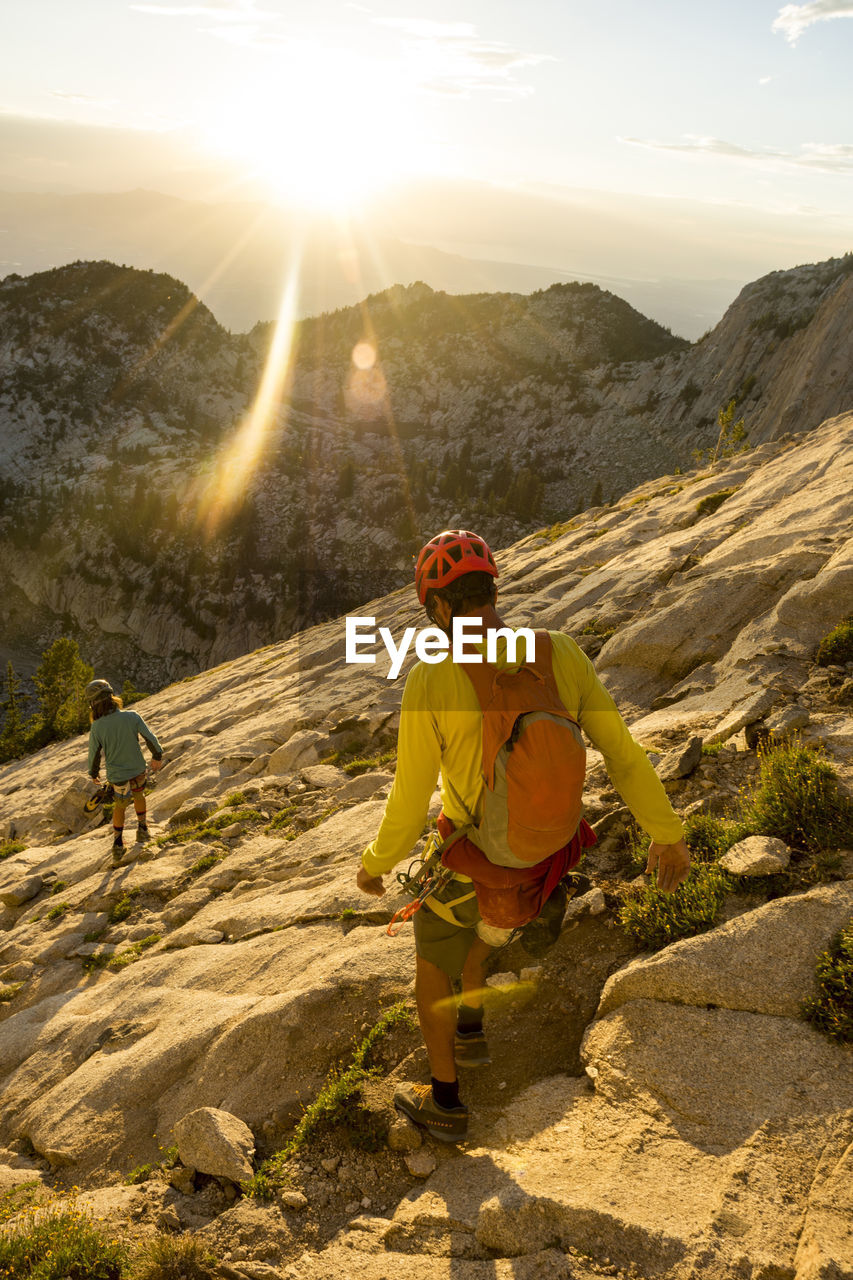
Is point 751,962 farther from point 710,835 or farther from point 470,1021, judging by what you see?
point 470,1021

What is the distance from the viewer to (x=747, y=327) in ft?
277

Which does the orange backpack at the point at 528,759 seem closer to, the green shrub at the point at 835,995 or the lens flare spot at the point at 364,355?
the green shrub at the point at 835,995

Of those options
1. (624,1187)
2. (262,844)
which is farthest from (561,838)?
(262,844)

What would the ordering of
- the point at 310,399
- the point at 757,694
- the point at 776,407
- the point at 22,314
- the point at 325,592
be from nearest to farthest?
the point at 757,694
the point at 776,407
the point at 325,592
the point at 22,314
the point at 310,399

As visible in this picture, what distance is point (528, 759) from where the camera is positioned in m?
4.05

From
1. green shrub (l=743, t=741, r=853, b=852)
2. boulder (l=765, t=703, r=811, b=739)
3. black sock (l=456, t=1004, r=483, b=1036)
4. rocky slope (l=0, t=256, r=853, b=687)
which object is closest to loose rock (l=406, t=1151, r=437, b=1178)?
black sock (l=456, t=1004, r=483, b=1036)

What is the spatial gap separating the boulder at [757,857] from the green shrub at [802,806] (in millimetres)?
191

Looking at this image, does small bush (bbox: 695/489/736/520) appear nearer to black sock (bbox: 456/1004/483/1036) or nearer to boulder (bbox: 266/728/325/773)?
boulder (bbox: 266/728/325/773)

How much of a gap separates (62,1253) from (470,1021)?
3.02 m

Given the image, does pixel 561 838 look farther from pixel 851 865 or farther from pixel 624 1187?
pixel 851 865

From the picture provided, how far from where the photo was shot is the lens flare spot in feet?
407

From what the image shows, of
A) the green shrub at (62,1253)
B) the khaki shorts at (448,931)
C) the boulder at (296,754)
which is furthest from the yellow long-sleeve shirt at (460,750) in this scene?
the boulder at (296,754)

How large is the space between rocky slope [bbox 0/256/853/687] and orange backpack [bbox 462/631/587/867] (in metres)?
65.6

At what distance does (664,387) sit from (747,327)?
38.8 feet
